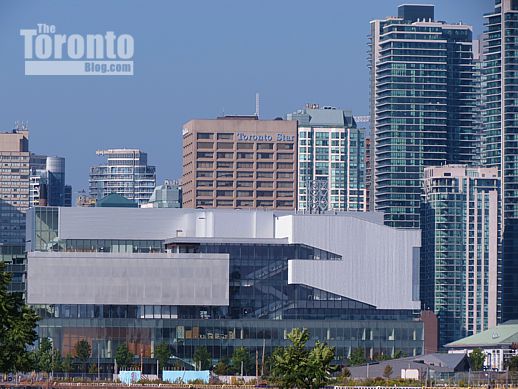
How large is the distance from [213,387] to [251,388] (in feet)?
14.8

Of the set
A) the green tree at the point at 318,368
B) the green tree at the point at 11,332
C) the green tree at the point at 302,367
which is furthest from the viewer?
the green tree at the point at 302,367

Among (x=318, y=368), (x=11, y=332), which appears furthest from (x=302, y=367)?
(x=11, y=332)

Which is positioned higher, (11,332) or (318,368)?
(11,332)

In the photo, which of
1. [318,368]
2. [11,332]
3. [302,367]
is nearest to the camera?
[11,332]

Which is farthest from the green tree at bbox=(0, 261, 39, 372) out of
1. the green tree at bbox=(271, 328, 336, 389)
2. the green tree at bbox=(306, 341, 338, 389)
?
the green tree at bbox=(306, 341, 338, 389)

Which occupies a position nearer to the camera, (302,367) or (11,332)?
(11,332)

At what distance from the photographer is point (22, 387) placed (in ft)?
558

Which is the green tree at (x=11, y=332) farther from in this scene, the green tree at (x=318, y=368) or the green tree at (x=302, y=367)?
the green tree at (x=318, y=368)

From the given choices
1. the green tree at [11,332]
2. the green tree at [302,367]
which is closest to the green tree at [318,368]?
the green tree at [302,367]

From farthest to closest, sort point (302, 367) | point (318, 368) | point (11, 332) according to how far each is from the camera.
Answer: point (302, 367) → point (318, 368) → point (11, 332)

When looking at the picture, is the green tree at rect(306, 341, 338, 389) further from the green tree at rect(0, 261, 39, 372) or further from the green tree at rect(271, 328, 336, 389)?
the green tree at rect(0, 261, 39, 372)

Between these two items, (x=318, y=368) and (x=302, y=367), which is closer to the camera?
(x=318, y=368)

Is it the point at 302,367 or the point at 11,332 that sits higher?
the point at 11,332

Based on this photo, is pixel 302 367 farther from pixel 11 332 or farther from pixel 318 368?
pixel 11 332
